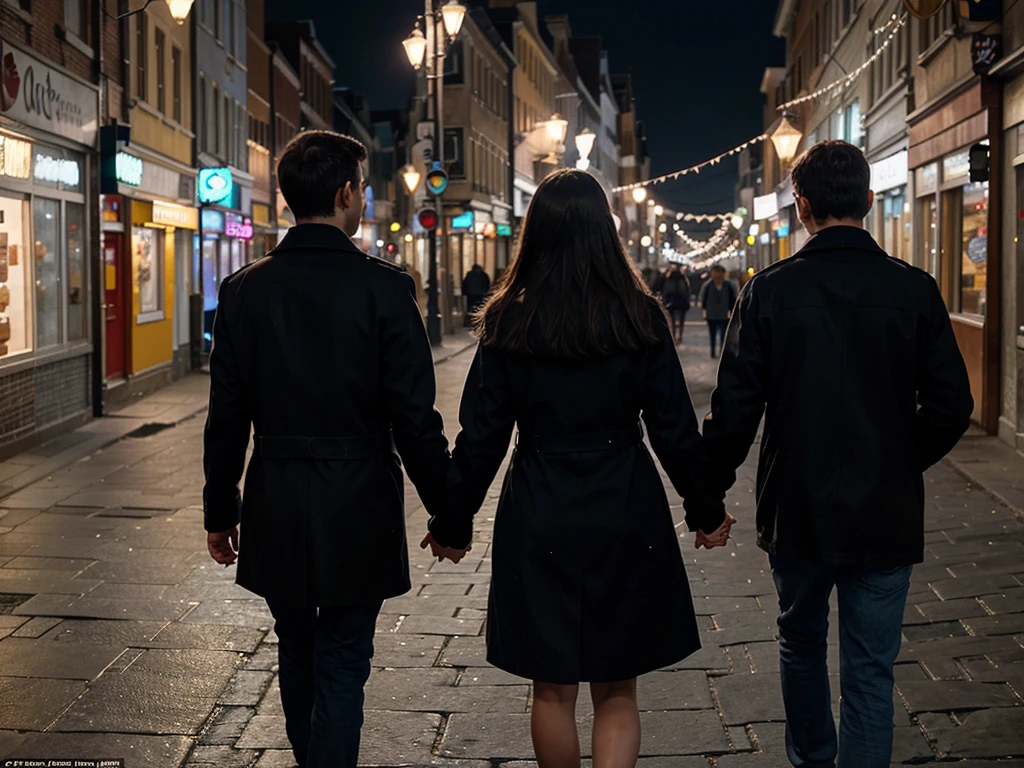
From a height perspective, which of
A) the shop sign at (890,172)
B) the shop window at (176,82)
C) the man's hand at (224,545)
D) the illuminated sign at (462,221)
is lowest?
the man's hand at (224,545)

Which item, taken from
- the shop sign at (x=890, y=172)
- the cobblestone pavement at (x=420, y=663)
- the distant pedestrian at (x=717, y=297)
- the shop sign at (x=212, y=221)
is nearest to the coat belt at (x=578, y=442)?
the cobblestone pavement at (x=420, y=663)

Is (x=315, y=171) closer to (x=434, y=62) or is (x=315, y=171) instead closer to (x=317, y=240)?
(x=317, y=240)

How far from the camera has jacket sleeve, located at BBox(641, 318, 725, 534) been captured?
3.90 metres

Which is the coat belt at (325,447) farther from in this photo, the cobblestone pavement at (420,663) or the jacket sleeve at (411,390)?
the cobblestone pavement at (420,663)

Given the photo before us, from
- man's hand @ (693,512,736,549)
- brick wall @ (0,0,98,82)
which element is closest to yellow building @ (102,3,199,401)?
brick wall @ (0,0,98,82)

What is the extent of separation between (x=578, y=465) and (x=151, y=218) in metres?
17.5

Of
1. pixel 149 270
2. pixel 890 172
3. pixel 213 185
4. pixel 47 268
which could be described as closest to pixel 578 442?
pixel 47 268

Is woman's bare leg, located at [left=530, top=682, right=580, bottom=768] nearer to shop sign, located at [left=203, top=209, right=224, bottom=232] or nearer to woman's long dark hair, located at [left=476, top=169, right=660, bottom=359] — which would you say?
woman's long dark hair, located at [left=476, top=169, right=660, bottom=359]

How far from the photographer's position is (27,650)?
6.17 metres

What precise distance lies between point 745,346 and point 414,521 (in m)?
5.65

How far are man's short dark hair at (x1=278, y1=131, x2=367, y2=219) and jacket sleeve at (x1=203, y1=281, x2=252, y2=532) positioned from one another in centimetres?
34

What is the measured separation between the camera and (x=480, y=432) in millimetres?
3941

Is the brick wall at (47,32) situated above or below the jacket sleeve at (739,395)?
above

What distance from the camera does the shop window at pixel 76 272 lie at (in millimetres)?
15305
